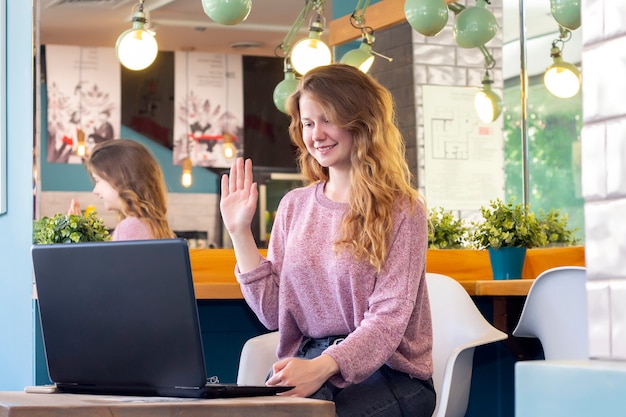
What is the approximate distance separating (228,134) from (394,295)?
1.83m

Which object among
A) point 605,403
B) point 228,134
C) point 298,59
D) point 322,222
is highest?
point 298,59

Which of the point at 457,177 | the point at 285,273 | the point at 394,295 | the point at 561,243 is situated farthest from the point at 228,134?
the point at 394,295

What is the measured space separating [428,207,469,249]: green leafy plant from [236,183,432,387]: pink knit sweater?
1.37 meters

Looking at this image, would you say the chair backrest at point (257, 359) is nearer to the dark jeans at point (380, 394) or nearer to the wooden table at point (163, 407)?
the dark jeans at point (380, 394)

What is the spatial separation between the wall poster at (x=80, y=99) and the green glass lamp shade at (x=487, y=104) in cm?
144

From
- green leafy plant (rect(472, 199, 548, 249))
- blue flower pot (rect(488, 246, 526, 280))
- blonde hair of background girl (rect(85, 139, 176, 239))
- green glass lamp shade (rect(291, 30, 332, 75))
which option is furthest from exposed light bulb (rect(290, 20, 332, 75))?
blue flower pot (rect(488, 246, 526, 280))

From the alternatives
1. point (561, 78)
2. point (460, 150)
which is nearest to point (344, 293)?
point (460, 150)

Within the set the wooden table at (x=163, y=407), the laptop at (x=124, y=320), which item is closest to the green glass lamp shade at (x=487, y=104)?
the laptop at (x=124, y=320)

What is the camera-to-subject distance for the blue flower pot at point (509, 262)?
3.48 metres

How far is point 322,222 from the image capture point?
2.35m

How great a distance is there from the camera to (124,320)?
144cm

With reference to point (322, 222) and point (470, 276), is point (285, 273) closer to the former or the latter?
point (322, 222)

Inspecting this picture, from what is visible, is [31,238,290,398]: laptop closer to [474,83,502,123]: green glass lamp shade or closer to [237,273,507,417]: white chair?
[237,273,507,417]: white chair

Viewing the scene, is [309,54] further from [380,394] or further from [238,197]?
[380,394]
